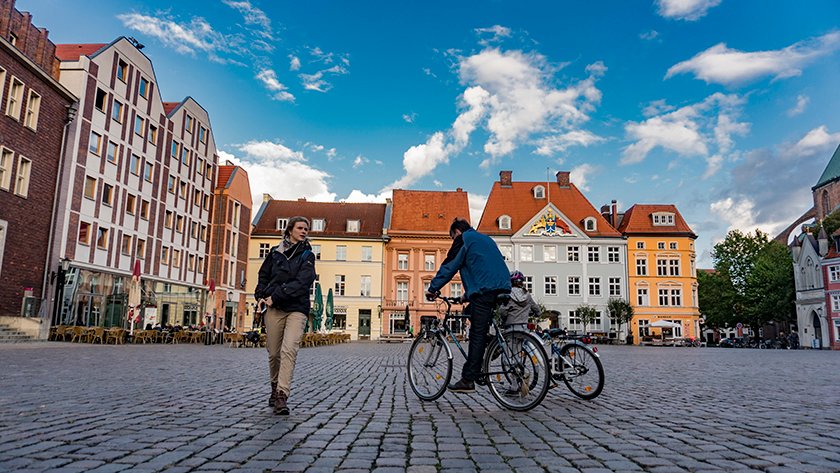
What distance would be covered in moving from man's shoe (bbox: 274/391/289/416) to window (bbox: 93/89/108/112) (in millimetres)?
30424

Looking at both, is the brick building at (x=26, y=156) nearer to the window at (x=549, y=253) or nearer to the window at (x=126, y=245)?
the window at (x=126, y=245)

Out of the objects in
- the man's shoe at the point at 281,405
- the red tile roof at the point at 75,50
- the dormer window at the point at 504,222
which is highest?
the red tile roof at the point at 75,50

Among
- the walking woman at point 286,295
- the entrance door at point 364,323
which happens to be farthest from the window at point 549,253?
the walking woman at point 286,295

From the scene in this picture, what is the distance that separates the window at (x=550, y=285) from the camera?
186 feet

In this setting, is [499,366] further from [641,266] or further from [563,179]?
[563,179]

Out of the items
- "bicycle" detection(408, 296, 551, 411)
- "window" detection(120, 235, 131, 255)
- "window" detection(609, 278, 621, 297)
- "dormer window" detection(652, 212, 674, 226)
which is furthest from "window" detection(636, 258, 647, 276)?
"bicycle" detection(408, 296, 551, 411)

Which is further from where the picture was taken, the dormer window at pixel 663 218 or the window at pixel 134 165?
the dormer window at pixel 663 218

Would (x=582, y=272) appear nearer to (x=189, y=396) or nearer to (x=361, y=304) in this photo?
(x=361, y=304)

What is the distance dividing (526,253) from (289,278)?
52270mm

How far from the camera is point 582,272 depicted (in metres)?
56.8

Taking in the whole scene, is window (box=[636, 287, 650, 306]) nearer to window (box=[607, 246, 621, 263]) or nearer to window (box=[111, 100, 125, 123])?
window (box=[607, 246, 621, 263])

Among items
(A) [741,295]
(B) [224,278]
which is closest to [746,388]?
(B) [224,278]

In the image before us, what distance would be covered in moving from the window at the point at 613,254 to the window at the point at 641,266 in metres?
1.83

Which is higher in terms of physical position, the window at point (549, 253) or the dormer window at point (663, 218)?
the dormer window at point (663, 218)
